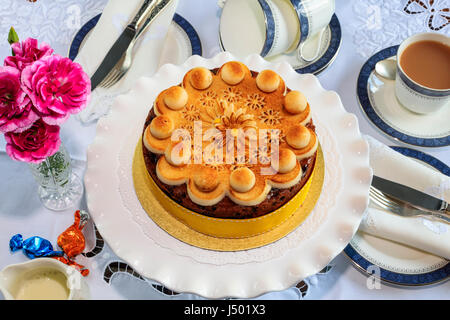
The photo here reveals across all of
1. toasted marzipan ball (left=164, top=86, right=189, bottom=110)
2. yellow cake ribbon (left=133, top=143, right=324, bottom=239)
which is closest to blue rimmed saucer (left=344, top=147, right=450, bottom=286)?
yellow cake ribbon (left=133, top=143, right=324, bottom=239)

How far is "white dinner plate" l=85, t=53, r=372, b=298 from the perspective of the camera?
979 mm

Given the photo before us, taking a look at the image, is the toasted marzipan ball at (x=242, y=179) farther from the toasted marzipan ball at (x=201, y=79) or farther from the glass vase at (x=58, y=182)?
the glass vase at (x=58, y=182)

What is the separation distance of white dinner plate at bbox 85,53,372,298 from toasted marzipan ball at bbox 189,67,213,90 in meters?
0.14

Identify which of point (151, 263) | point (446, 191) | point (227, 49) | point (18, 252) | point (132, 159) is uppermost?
point (227, 49)

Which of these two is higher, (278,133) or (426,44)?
(426,44)

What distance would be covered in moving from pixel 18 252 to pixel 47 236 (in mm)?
68

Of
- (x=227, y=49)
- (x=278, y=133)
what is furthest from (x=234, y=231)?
(x=227, y=49)

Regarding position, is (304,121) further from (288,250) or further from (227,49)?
(227,49)

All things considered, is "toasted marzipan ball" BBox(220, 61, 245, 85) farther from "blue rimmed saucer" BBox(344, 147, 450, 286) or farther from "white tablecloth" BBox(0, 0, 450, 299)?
"blue rimmed saucer" BBox(344, 147, 450, 286)

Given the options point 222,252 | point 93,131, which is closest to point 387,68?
point 222,252

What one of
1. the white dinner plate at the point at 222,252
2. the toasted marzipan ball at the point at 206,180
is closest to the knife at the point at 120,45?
the white dinner plate at the point at 222,252

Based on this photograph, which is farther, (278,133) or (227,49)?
(227,49)

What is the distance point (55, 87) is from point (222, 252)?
0.44 m

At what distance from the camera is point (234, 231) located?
1004mm
